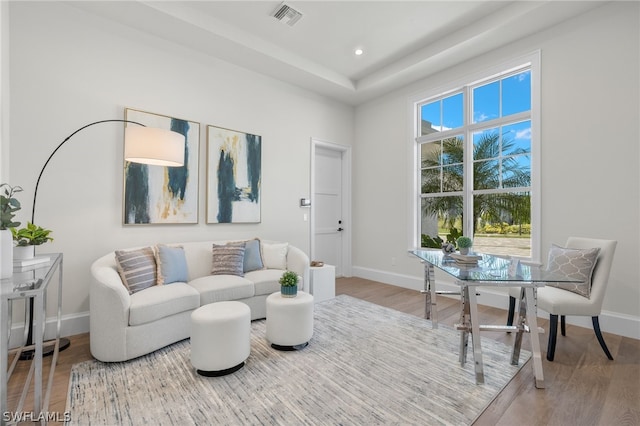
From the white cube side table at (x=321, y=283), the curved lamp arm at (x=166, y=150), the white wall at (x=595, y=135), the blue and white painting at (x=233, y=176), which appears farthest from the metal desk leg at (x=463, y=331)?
the blue and white painting at (x=233, y=176)

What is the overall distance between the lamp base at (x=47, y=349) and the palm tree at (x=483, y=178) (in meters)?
4.55

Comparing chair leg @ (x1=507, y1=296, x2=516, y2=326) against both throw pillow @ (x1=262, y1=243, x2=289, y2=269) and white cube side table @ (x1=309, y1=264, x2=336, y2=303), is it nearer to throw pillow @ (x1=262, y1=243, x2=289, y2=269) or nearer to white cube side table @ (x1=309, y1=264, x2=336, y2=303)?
white cube side table @ (x1=309, y1=264, x2=336, y2=303)

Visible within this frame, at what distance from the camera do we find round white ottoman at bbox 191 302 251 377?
2.03 meters

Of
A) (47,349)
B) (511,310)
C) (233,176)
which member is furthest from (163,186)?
(511,310)

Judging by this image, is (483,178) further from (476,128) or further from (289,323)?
(289,323)

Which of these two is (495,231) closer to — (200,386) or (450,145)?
(450,145)

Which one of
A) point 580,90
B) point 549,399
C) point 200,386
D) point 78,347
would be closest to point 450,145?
point 580,90

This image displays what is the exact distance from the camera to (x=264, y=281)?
3.18m

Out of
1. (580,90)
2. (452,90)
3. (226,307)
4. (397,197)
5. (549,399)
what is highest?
(452,90)

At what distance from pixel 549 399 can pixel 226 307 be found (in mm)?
2267

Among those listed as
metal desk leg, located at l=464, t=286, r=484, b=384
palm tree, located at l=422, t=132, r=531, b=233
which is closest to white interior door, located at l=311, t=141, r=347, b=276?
palm tree, located at l=422, t=132, r=531, b=233

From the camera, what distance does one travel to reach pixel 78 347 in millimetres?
→ 2533

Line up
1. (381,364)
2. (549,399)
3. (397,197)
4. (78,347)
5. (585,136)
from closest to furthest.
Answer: (549,399)
(381,364)
(78,347)
(585,136)
(397,197)

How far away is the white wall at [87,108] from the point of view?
2.64m
